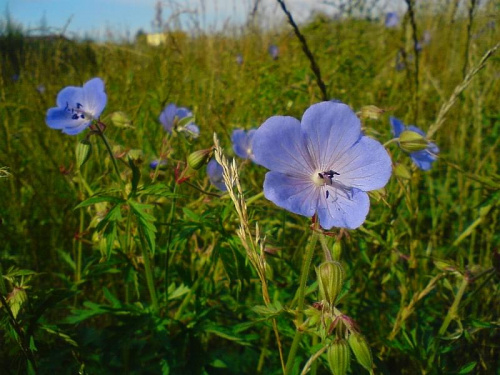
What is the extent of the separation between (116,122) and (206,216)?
60cm

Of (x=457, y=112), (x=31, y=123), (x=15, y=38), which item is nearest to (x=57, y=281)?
(x=31, y=123)

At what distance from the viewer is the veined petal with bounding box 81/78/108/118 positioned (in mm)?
1636

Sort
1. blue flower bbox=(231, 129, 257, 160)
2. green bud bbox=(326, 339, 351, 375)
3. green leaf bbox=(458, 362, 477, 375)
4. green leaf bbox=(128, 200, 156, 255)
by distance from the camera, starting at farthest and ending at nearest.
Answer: blue flower bbox=(231, 129, 257, 160), green leaf bbox=(458, 362, 477, 375), green leaf bbox=(128, 200, 156, 255), green bud bbox=(326, 339, 351, 375)

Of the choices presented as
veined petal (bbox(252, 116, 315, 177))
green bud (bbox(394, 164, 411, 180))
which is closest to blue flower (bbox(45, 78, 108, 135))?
veined petal (bbox(252, 116, 315, 177))

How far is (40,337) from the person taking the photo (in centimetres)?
143

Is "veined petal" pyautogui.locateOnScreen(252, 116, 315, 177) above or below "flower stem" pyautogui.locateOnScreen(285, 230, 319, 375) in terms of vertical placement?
above

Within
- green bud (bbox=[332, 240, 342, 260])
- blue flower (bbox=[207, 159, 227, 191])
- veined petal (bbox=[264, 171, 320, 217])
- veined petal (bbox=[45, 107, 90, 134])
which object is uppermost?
veined petal (bbox=[45, 107, 90, 134])

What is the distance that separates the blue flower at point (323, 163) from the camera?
102cm

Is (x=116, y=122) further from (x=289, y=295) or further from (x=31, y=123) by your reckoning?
(x=31, y=123)

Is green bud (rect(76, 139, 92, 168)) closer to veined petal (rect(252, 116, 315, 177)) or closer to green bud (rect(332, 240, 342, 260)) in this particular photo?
veined petal (rect(252, 116, 315, 177))

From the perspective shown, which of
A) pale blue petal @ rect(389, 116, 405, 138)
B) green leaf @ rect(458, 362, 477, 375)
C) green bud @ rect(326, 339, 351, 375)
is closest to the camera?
green bud @ rect(326, 339, 351, 375)

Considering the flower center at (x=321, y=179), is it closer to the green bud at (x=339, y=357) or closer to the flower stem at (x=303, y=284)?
the flower stem at (x=303, y=284)

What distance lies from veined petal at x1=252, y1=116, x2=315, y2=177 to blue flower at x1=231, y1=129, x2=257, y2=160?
106 centimetres

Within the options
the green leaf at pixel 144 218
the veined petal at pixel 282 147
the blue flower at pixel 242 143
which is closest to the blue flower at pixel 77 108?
the green leaf at pixel 144 218
